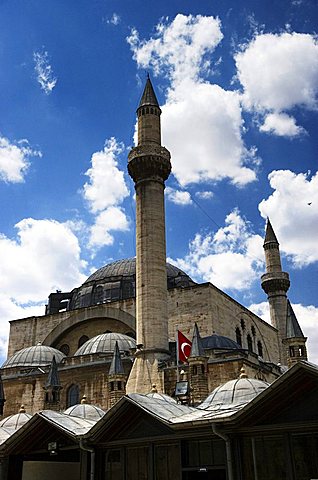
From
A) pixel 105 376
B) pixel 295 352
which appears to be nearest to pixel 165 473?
pixel 295 352

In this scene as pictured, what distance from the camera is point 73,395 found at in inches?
1017

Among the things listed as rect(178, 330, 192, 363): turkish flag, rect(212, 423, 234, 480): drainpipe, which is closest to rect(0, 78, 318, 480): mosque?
rect(212, 423, 234, 480): drainpipe

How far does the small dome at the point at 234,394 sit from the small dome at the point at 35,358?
19137mm

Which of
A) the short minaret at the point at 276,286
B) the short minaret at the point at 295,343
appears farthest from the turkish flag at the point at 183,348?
the short minaret at the point at 276,286

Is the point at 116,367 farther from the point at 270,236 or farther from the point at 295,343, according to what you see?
the point at 270,236

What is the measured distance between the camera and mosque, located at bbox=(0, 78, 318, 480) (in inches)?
327

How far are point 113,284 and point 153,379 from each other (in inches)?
508

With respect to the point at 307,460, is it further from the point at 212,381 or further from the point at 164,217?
the point at 164,217

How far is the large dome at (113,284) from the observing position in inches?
1331

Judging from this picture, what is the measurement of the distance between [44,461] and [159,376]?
1131 centimetres

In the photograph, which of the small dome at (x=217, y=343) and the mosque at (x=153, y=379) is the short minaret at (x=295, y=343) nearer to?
the mosque at (x=153, y=379)

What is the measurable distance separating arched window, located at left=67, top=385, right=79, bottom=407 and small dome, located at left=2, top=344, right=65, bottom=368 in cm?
298

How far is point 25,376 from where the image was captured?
26.9 m

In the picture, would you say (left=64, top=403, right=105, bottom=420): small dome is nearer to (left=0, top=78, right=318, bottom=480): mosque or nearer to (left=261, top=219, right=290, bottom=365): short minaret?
(left=0, top=78, right=318, bottom=480): mosque
